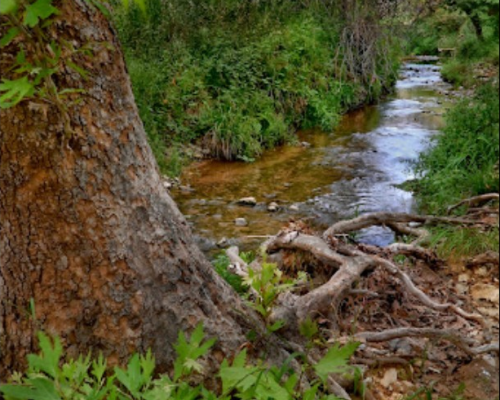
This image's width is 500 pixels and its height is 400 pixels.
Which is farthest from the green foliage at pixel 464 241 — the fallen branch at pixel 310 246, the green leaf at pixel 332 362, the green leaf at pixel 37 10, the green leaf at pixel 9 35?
the fallen branch at pixel 310 246

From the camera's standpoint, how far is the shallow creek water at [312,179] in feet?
15.1

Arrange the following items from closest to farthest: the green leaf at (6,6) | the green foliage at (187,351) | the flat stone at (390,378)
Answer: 1. the green leaf at (6,6)
2. the green foliage at (187,351)
3. the flat stone at (390,378)

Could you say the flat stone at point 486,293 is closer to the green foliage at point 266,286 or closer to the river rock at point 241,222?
the green foliage at point 266,286

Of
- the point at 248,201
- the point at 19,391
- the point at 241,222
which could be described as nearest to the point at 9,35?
the point at 19,391

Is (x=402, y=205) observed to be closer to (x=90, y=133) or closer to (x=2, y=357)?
(x=90, y=133)

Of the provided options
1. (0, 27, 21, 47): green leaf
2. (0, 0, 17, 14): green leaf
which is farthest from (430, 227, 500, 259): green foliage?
(0, 27, 21, 47): green leaf

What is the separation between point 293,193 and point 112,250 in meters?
4.86

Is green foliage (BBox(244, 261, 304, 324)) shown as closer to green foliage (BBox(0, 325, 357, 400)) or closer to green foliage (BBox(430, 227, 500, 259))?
green foliage (BBox(0, 325, 357, 400))

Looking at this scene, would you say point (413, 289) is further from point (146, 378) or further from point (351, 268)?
point (146, 378)

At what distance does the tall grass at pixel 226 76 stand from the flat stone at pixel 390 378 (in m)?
6.32

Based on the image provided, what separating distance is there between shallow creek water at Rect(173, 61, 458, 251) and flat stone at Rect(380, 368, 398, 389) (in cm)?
120

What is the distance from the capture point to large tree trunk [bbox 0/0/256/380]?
1.60m

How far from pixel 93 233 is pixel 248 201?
4.92 m

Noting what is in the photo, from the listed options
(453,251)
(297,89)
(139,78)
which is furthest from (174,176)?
(453,251)
